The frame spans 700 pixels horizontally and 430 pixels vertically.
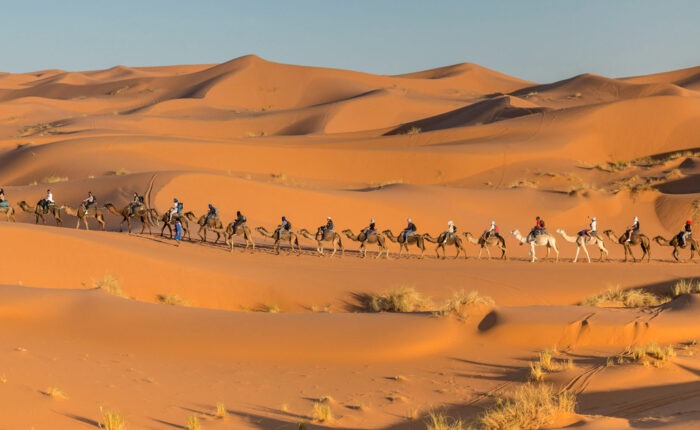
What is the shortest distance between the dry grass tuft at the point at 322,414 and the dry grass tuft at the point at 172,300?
9.99 metres

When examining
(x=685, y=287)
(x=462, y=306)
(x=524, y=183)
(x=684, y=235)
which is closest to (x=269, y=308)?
(x=462, y=306)

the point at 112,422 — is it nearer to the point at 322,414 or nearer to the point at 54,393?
the point at 54,393

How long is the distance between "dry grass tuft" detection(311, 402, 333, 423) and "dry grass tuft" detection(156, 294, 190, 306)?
9985mm

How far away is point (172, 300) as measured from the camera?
19.1 metres

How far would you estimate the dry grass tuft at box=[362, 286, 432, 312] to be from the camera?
1934cm

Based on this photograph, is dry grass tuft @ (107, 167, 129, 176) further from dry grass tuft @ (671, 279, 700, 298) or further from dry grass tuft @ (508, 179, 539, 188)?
dry grass tuft @ (671, 279, 700, 298)

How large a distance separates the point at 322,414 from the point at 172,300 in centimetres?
1036

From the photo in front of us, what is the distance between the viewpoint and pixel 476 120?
222 ft

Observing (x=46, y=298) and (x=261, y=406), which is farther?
(x=46, y=298)

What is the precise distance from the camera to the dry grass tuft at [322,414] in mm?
9695

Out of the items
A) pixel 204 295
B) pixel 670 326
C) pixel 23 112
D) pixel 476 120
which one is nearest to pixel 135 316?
pixel 204 295

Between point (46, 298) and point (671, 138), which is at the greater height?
point (671, 138)

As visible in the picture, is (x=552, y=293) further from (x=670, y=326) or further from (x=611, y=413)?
(x=611, y=413)

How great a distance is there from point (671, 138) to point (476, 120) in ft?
Result: 56.9
